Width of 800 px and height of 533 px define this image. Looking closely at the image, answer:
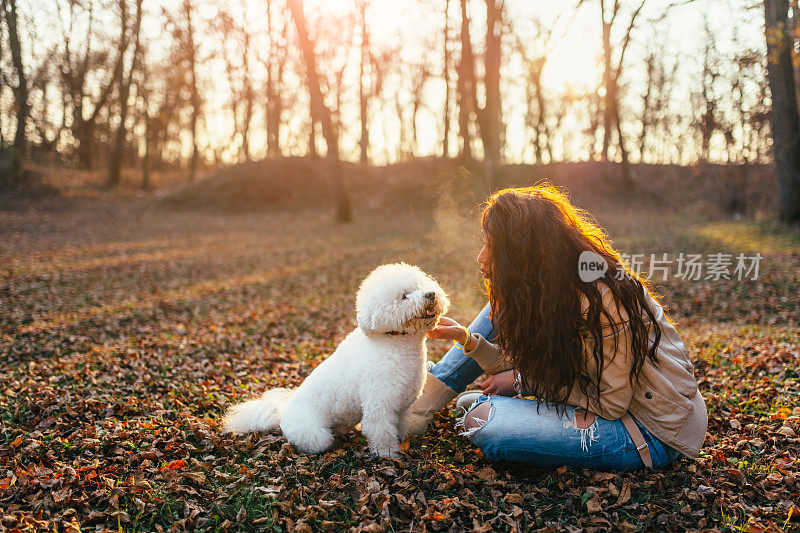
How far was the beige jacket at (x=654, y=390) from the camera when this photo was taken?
9.25 feet

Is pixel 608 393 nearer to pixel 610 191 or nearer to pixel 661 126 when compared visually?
pixel 610 191

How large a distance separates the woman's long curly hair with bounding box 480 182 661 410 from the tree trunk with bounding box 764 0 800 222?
36.6ft

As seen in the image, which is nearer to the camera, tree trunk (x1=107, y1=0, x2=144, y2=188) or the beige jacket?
the beige jacket

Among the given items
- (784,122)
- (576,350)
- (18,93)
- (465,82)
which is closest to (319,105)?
(465,82)

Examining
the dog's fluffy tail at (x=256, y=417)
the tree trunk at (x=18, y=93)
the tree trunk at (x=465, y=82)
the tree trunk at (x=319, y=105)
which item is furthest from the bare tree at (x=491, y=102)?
the tree trunk at (x=18, y=93)

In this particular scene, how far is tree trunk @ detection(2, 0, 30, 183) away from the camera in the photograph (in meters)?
19.8

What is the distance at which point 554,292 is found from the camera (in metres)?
2.84

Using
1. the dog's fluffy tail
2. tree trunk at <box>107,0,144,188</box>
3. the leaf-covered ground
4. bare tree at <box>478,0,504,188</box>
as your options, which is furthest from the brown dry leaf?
tree trunk at <box>107,0,144,188</box>

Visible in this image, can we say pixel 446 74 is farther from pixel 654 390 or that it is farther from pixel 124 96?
pixel 654 390

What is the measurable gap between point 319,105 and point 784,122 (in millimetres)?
12742

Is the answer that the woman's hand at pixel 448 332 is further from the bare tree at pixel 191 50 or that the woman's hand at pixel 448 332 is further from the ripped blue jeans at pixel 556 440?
the bare tree at pixel 191 50

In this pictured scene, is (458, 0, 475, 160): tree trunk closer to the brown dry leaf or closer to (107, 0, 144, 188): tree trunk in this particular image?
(107, 0, 144, 188): tree trunk

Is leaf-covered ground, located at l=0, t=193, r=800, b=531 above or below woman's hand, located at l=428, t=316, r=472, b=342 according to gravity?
below

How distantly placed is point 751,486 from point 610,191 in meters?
23.8
